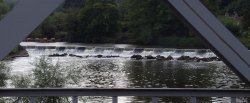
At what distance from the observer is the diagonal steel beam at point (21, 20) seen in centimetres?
224

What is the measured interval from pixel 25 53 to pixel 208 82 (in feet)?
71.2

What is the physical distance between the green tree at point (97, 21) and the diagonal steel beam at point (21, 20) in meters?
54.5

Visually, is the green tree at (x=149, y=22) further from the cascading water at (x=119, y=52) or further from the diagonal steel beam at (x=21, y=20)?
the diagonal steel beam at (x=21, y=20)

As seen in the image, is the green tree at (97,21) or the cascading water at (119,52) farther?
the green tree at (97,21)

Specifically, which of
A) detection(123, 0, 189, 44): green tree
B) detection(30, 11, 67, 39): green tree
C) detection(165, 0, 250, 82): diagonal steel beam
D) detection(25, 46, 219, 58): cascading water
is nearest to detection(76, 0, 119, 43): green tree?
detection(123, 0, 189, 44): green tree

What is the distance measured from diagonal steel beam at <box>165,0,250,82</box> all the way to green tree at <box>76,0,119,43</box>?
5440 cm

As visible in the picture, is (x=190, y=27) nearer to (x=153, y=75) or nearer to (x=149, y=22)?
(x=153, y=75)

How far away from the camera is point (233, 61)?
2.44 metres

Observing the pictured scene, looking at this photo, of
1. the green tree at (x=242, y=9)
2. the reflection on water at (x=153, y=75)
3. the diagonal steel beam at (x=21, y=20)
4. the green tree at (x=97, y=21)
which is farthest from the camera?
the green tree at (x=97, y=21)

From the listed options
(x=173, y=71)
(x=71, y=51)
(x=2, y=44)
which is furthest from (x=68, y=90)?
(x=71, y=51)

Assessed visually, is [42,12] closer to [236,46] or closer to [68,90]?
[68,90]

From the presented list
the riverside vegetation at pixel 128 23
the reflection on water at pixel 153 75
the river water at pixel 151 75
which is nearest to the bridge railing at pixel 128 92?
the river water at pixel 151 75

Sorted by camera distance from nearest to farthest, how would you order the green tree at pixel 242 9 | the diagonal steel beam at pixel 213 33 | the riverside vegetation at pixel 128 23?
the diagonal steel beam at pixel 213 33 < the green tree at pixel 242 9 < the riverside vegetation at pixel 128 23

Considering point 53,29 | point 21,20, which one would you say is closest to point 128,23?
point 53,29
